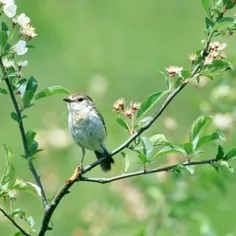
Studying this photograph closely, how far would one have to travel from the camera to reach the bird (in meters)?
4.56

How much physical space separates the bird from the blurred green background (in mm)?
353

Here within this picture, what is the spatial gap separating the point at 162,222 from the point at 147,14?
9.03 metres

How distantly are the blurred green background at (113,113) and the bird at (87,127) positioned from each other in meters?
0.35

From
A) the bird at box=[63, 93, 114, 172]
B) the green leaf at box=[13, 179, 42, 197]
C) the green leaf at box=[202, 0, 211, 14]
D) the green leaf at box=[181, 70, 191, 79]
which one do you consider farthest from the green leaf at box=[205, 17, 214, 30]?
the bird at box=[63, 93, 114, 172]

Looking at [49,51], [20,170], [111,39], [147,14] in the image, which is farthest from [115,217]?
[147,14]

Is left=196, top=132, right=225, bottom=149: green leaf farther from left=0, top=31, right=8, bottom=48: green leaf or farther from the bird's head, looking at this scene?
the bird's head

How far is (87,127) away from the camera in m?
4.70

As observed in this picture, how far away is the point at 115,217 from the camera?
5277 mm

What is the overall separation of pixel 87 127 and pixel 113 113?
83cm

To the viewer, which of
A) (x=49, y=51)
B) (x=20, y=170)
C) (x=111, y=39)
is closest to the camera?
(x=20, y=170)

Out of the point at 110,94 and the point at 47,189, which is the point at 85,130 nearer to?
the point at 47,189

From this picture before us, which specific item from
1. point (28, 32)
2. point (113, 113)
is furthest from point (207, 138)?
point (113, 113)

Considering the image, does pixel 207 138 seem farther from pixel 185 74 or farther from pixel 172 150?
pixel 185 74

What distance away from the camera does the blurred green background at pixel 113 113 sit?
512cm
